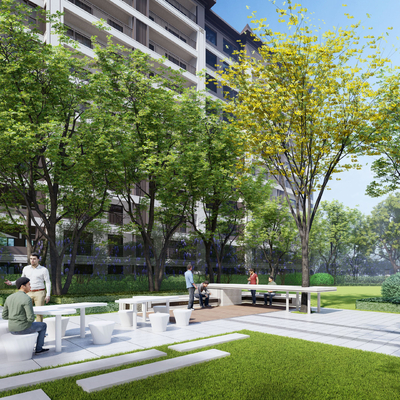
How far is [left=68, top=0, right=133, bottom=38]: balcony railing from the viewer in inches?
1260

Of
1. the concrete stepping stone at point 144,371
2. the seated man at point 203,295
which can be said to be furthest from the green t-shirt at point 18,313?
the seated man at point 203,295

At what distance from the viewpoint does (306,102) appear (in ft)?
49.2

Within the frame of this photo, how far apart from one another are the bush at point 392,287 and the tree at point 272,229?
18.2 m

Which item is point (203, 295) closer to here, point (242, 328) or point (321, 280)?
point (242, 328)

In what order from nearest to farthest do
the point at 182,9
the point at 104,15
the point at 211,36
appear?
the point at 104,15 → the point at 182,9 → the point at 211,36

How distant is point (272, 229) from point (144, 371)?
34.2m

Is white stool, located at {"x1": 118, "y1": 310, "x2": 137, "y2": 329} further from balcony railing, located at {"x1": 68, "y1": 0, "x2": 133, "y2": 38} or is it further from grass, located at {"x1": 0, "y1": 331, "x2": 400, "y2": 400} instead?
balcony railing, located at {"x1": 68, "y1": 0, "x2": 133, "y2": 38}

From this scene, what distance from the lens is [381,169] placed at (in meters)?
23.4

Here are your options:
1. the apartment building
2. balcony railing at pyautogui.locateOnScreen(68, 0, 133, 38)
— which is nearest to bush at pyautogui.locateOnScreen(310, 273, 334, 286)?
the apartment building

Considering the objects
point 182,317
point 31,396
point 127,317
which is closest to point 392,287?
point 182,317

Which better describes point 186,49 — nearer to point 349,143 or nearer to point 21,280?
point 349,143

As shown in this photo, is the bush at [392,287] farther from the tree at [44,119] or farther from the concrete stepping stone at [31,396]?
the concrete stepping stone at [31,396]

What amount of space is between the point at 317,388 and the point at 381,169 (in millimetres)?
20685

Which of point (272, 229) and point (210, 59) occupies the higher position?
point (210, 59)
